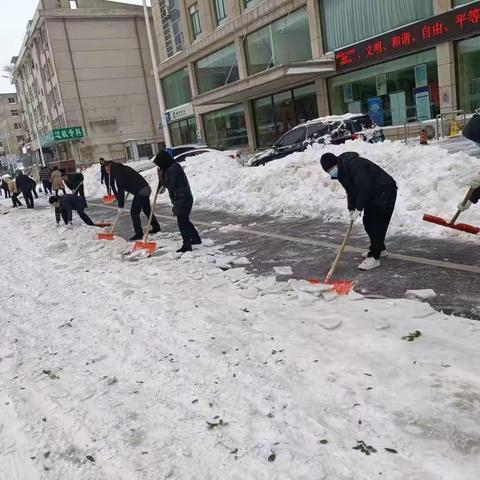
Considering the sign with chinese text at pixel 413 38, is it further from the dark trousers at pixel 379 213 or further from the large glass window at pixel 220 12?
the dark trousers at pixel 379 213

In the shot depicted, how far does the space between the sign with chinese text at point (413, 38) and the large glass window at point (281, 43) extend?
9.65 ft

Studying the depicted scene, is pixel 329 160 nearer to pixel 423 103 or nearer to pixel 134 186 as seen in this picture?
pixel 134 186

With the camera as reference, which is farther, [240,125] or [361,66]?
[240,125]

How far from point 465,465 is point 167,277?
456 cm

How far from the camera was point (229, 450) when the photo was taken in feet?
9.34

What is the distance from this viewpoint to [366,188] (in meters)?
5.60

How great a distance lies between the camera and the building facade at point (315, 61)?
57.6ft

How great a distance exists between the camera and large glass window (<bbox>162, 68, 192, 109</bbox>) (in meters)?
34.6

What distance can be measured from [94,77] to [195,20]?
2174 cm

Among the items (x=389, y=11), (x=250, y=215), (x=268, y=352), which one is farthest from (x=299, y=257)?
(x=389, y=11)

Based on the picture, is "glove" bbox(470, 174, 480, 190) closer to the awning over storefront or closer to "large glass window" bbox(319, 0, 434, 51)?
"large glass window" bbox(319, 0, 434, 51)

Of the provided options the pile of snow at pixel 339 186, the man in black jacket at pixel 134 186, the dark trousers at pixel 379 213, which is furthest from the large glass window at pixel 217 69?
the dark trousers at pixel 379 213

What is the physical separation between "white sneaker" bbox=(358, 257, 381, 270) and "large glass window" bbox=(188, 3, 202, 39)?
1132 inches

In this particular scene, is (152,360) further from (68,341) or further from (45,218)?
(45,218)
